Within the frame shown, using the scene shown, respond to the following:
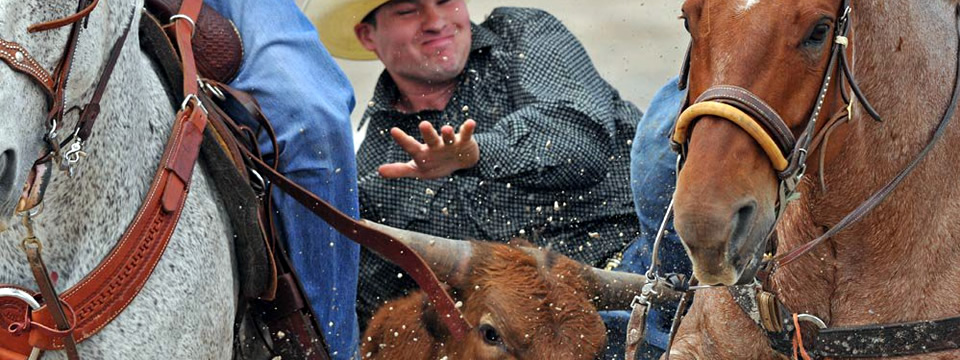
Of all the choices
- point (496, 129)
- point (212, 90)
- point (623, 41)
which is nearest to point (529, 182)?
point (496, 129)

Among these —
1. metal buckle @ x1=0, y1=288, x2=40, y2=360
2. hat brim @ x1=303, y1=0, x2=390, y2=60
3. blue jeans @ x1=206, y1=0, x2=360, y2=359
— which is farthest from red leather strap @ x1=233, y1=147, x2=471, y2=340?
hat brim @ x1=303, y1=0, x2=390, y2=60

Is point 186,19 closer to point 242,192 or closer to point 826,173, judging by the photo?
point 242,192

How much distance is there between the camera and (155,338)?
325 cm

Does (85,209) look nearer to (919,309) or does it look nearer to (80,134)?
(80,134)

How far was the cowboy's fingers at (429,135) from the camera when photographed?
467 cm

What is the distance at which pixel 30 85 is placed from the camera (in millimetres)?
2793

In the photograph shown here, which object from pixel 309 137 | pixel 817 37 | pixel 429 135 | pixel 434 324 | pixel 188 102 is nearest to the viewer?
pixel 817 37

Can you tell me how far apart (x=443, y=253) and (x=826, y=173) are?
6.00 ft

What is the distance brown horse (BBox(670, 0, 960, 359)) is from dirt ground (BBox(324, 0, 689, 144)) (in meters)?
4.63

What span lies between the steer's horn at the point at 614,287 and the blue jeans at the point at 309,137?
103 centimetres

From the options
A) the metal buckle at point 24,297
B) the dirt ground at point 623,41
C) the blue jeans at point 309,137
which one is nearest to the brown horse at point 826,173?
the blue jeans at point 309,137

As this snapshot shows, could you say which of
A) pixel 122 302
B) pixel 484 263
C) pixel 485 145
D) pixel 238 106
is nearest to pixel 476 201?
pixel 485 145

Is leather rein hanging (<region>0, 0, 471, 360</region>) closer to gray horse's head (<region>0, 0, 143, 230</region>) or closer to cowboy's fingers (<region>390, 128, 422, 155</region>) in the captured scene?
gray horse's head (<region>0, 0, 143, 230</region>)

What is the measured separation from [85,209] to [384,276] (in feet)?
9.38
